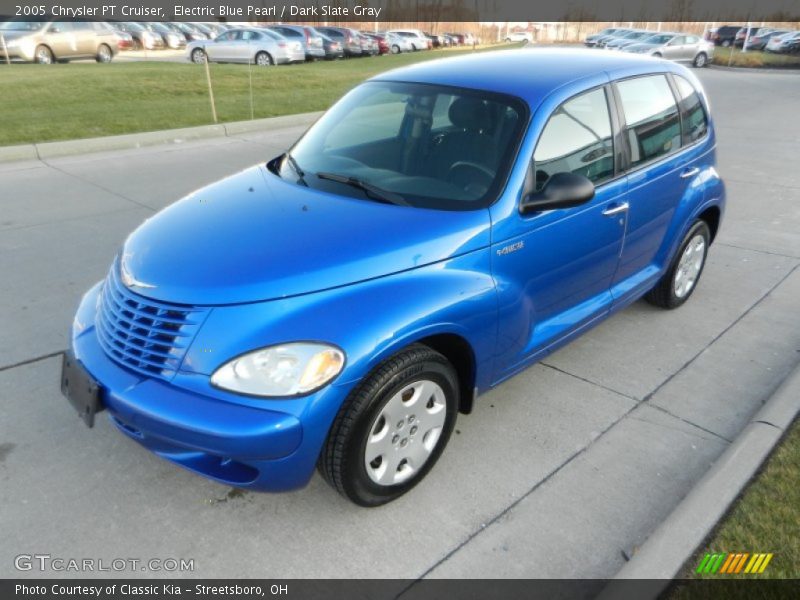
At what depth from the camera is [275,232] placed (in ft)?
9.27

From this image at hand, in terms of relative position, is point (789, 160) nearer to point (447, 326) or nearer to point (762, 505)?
point (762, 505)

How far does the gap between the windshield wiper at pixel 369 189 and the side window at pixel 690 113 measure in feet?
7.68

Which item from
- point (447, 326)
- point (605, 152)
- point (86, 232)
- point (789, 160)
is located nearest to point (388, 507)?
point (447, 326)

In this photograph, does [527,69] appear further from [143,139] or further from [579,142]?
[143,139]

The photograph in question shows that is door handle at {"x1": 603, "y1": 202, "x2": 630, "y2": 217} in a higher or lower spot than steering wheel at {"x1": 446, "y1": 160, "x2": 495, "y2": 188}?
lower

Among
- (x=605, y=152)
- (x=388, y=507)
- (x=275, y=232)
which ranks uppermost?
(x=605, y=152)

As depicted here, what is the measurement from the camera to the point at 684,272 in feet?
15.7

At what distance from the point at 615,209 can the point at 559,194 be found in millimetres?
751

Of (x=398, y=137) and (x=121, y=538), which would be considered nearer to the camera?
(x=121, y=538)

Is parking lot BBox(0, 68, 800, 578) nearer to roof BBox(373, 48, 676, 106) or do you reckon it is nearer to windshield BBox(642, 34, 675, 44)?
roof BBox(373, 48, 676, 106)

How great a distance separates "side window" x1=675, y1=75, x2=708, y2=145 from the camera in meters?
4.33

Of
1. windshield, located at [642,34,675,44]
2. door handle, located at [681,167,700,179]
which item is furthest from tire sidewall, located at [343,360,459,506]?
windshield, located at [642,34,675,44]

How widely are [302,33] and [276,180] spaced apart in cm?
2397

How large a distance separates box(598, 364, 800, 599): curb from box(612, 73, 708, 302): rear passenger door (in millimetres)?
1054
